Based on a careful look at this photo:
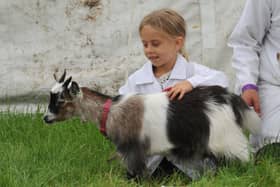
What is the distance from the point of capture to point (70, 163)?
405 centimetres

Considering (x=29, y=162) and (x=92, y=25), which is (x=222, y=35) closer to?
(x=92, y=25)

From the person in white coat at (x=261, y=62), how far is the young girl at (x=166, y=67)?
8.5 inches

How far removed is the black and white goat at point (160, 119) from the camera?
142 inches

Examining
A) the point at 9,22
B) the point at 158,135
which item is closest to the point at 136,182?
the point at 158,135

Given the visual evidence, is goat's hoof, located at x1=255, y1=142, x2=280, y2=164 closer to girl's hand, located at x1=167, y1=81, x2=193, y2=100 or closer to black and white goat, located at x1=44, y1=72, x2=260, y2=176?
black and white goat, located at x1=44, y1=72, x2=260, y2=176

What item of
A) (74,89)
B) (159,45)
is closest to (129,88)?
(159,45)

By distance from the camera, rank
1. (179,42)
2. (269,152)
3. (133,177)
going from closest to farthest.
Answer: (133,177), (179,42), (269,152)

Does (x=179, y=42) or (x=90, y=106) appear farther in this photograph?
(x=179, y=42)

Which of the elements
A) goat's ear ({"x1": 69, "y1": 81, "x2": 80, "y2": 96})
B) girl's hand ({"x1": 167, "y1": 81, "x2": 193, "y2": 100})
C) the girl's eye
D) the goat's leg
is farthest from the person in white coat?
goat's ear ({"x1": 69, "y1": 81, "x2": 80, "y2": 96})

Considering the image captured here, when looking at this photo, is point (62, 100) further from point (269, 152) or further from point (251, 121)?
point (269, 152)

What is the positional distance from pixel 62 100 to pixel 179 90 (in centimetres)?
58

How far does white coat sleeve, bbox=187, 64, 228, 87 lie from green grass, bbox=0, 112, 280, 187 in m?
0.43

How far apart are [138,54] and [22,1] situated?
97cm

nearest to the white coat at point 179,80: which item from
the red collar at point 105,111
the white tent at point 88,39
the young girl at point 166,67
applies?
the young girl at point 166,67
